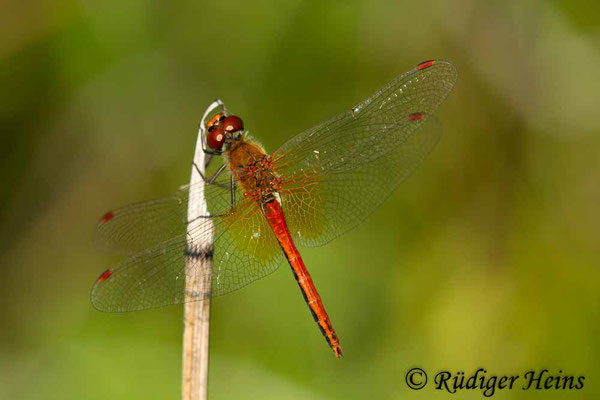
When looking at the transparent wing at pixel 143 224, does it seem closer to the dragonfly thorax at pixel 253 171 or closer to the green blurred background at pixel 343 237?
the dragonfly thorax at pixel 253 171

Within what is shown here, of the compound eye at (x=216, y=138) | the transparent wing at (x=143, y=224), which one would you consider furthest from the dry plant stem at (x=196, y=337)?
the compound eye at (x=216, y=138)

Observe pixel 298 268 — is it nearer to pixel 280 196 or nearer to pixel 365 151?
pixel 280 196

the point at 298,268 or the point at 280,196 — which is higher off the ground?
the point at 280,196

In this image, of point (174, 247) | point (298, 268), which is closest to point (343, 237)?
point (298, 268)

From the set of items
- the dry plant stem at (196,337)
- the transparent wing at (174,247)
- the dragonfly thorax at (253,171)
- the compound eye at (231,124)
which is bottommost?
the dry plant stem at (196,337)

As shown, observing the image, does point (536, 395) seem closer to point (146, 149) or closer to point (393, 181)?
point (393, 181)

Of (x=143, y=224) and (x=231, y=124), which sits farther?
(x=231, y=124)

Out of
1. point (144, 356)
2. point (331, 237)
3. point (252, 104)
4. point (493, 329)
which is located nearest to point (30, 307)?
point (144, 356)
